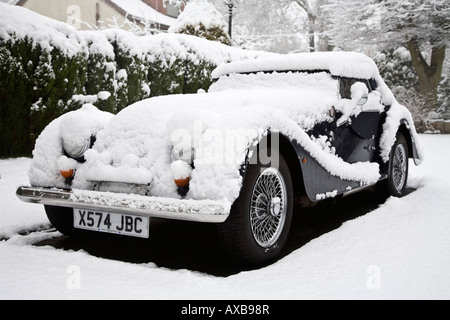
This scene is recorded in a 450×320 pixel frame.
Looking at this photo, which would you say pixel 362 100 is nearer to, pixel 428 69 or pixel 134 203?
pixel 134 203

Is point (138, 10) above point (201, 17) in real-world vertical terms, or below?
above

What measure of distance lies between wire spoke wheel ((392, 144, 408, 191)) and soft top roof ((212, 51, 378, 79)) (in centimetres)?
100

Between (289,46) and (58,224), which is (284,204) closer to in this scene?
(58,224)

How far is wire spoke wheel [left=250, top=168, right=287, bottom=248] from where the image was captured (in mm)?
3213

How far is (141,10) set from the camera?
2373cm

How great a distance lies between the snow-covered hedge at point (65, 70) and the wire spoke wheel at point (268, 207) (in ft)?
14.4

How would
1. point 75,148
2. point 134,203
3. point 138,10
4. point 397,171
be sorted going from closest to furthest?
point 134,203, point 75,148, point 397,171, point 138,10

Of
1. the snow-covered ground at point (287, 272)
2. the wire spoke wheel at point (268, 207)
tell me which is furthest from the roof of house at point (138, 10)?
the wire spoke wheel at point (268, 207)

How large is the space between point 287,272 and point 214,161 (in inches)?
35.0

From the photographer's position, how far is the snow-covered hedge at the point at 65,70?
6.25 metres

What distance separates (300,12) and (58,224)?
29.5 m
